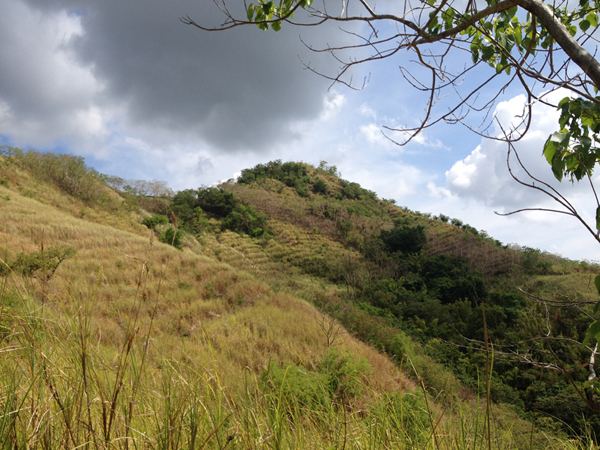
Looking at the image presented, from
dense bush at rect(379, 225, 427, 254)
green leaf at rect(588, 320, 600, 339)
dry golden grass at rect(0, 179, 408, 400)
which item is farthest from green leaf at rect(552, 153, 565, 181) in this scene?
dense bush at rect(379, 225, 427, 254)

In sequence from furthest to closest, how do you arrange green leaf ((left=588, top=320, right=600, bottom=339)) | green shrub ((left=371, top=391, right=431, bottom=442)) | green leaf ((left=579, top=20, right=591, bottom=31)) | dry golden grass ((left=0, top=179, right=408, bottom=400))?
dry golden grass ((left=0, top=179, right=408, bottom=400)) < green leaf ((left=579, top=20, right=591, bottom=31)) < green shrub ((left=371, top=391, right=431, bottom=442)) < green leaf ((left=588, top=320, right=600, bottom=339))

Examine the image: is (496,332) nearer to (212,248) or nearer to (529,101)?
(529,101)

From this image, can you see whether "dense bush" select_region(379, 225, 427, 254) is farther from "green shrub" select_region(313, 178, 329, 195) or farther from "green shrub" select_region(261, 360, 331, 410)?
"green shrub" select_region(313, 178, 329, 195)

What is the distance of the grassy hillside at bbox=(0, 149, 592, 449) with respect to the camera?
3.37 feet

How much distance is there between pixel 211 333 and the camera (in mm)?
7488

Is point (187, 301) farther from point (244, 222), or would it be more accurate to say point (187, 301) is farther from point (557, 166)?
point (244, 222)

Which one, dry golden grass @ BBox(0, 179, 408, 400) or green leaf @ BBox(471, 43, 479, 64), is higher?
green leaf @ BBox(471, 43, 479, 64)

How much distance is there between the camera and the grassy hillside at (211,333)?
103 cm

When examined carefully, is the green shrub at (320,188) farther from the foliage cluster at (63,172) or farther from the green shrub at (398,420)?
the green shrub at (398,420)

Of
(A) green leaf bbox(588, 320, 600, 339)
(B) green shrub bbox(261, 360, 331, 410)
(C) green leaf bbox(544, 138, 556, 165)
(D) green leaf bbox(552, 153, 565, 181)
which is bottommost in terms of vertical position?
(B) green shrub bbox(261, 360, 331, 410)

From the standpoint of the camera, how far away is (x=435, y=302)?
14.2m

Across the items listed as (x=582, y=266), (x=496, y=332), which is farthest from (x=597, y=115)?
(x=582, y=266)

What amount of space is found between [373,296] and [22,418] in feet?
52.6

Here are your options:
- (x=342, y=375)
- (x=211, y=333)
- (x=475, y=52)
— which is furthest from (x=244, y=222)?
(x=475, y=52)
